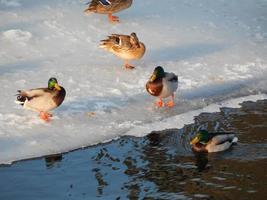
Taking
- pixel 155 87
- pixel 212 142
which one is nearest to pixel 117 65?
pixel 155 87

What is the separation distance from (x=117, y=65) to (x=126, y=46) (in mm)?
562

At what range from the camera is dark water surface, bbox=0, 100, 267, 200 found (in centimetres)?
720

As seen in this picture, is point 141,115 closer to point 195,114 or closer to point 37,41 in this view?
point 195,114

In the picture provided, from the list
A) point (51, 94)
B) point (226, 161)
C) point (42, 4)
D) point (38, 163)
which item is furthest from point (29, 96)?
point (42, 4)

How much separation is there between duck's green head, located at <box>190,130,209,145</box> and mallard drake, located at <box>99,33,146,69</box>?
9.77 feet

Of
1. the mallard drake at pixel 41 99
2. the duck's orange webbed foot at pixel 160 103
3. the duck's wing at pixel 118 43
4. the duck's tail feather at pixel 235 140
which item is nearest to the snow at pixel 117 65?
the duck's orange webbed foot at pixel 160 103

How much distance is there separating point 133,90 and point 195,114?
4.32ft

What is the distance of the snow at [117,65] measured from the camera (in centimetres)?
906

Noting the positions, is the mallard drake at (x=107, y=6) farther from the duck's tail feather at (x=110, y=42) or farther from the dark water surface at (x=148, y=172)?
the dark water surface at (x=148, y=172)

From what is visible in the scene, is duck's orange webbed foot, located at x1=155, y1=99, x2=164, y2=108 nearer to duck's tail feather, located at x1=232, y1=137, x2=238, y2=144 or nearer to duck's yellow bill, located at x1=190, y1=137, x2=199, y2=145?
duck's yellow bill, located at x1=190, y1=137, x2=199, y2=145

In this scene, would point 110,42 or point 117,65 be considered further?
point 117,65

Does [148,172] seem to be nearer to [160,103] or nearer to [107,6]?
[160,103]

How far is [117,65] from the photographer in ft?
37.7

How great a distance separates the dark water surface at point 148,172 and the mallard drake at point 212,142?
9 cm
